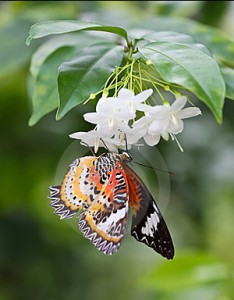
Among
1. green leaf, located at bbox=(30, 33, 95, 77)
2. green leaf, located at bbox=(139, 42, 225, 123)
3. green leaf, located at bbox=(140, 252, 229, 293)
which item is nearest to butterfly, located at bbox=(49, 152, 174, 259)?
green leaf, located at bbox=(139, 42, 225, 123)

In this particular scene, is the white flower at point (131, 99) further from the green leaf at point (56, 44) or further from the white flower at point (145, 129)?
the green leaf at point (56, 44)

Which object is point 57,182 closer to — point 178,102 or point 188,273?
point 188,273

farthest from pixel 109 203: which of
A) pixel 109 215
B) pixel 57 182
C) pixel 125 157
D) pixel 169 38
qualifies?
pixel 57 182

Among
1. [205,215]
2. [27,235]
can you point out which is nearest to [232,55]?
[205,215]

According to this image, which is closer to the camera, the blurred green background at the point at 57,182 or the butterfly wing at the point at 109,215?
the butterfly wing at the point at 109,215

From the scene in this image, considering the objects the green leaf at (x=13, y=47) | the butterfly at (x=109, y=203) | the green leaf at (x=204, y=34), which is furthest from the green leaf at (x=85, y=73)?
the green leaf at (x=13, y=47)

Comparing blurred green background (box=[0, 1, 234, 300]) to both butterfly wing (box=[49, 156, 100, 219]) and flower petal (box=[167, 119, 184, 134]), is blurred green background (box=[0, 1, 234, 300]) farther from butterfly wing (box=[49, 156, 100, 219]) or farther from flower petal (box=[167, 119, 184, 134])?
flower petal (box=[167, 119, 184, 134])

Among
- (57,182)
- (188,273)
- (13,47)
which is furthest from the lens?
(57,182)
